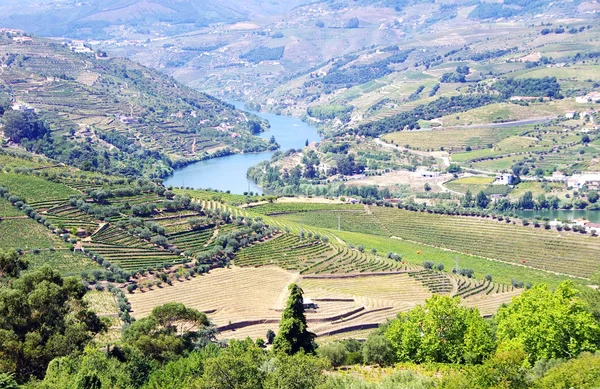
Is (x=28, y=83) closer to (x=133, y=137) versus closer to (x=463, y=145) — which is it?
(x=133, y=137)

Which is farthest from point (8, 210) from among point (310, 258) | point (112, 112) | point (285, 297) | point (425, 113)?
point (425, 113)

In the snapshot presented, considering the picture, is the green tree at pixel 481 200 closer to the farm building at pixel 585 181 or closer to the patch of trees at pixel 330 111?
the farm building at pixel 585 181

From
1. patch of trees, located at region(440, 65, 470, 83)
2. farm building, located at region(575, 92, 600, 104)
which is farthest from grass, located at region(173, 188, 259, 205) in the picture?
Result: patch of trees, located at region(440, 65, 470, 83)

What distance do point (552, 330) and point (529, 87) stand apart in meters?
137

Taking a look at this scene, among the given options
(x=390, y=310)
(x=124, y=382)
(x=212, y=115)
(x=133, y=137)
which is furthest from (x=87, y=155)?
(x=124, y=382)

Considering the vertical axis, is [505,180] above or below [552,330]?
above

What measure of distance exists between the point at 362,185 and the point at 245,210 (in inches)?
1460

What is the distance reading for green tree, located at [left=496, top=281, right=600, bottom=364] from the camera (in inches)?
1344

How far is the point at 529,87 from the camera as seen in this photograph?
163m

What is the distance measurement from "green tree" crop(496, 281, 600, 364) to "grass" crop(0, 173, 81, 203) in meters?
42.6

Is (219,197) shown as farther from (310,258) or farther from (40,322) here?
(40,322)

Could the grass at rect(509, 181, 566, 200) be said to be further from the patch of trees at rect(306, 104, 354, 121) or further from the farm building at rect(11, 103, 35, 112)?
the farm building at rect(11, 103, 35, 112)

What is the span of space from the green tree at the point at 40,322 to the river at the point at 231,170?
77.0 metres

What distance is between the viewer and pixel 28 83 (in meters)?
141
